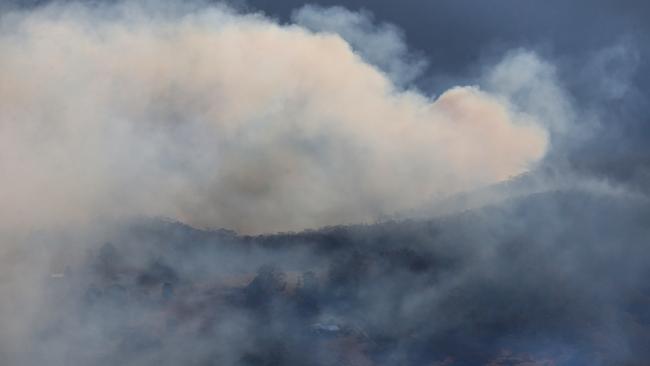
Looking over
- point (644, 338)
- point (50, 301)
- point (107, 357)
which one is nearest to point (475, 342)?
point (644, 338)

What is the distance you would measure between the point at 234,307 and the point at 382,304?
16771 mm

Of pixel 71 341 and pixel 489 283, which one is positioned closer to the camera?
pixel 71 341

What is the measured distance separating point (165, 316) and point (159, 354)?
8.15 metres

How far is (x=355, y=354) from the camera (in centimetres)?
7875

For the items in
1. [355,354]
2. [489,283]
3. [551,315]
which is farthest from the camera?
[489,283]

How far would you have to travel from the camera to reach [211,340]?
8144 cm

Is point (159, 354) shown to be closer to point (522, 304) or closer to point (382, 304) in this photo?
point (382, 304)

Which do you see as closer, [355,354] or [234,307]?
[355,354]

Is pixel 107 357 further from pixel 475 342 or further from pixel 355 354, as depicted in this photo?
pixel 475 342

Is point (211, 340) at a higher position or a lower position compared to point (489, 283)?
lower

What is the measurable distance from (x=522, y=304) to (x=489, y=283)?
17.1ft

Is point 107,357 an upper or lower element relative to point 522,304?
lower

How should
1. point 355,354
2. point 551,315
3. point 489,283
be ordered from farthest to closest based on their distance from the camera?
point 489,283, point 551,315, point 355,354

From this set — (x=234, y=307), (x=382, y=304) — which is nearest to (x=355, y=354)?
(x=382, y=304)
